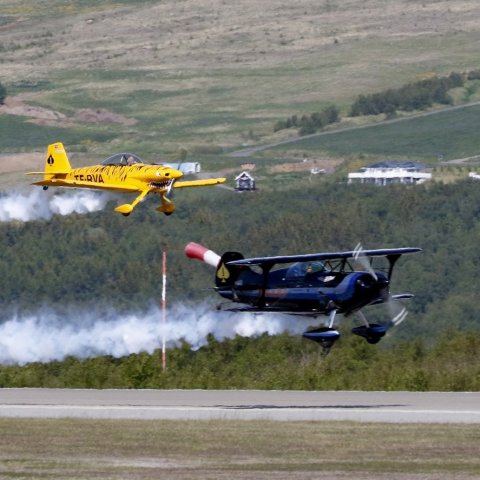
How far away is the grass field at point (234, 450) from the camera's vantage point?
3759 centimetres

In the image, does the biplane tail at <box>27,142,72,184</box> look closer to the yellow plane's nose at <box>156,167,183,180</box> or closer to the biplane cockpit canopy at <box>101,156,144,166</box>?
the biplane cockpit canopy at <box>101,156,144,166</box>

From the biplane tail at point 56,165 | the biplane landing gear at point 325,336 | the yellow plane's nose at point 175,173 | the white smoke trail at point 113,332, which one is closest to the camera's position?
the biplane landing gear at point 325,336

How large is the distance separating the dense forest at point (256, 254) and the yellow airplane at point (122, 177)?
9.52m

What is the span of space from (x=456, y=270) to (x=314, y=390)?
91.9 m

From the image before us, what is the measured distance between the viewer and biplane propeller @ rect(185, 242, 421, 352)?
178ft

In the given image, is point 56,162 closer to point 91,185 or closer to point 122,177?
point 91,185

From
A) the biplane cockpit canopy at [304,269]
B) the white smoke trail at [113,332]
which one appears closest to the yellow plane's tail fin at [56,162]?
the biplane cockpit canopy at [304,269]

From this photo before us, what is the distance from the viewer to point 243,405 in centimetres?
5338

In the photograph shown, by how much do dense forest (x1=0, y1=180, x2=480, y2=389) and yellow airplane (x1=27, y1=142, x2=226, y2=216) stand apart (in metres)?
9.52

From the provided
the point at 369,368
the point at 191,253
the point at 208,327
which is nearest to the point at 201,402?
the point at 191,253

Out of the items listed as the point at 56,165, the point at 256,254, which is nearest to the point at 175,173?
the point at 56,165

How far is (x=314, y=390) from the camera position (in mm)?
62125

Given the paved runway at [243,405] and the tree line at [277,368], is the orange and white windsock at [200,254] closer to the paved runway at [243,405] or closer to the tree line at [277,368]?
the paved runway at [243,405]

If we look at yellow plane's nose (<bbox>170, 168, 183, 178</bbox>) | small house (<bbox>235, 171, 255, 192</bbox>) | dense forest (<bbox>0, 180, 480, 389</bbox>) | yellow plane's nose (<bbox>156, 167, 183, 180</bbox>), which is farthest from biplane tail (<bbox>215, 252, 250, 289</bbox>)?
small house (<bbox>235, 171, 255, 192</bbox>)
